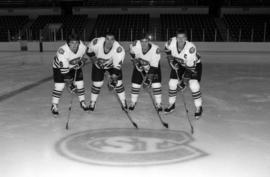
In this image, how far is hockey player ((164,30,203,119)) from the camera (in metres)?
4.13

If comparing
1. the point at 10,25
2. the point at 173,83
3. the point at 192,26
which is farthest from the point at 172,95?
the point at 10,25

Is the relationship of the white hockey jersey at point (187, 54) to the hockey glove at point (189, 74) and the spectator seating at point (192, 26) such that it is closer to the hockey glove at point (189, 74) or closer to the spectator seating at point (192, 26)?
the hockey glove at point (189, 74)

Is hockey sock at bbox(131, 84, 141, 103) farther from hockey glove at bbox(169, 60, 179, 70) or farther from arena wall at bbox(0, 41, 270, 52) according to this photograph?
arena wall at bbox(0, 41, 270, 52)

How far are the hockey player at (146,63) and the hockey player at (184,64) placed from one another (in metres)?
0.20

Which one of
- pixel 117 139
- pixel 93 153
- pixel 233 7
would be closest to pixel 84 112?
pixel 117 139

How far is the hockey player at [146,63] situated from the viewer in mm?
4344

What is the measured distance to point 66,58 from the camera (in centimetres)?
417

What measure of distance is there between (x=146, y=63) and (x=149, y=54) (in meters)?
0.14

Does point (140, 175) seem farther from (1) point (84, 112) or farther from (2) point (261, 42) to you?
(2) point (261, 42)

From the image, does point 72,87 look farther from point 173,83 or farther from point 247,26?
point 247,26

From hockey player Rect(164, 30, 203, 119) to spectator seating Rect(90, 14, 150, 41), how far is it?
423 inches

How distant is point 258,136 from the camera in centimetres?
351

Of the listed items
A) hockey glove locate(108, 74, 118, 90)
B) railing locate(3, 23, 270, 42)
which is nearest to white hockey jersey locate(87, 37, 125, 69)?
hockey glove locate(108, 74, 118, 90)

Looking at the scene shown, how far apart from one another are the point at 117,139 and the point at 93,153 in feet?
1.53
